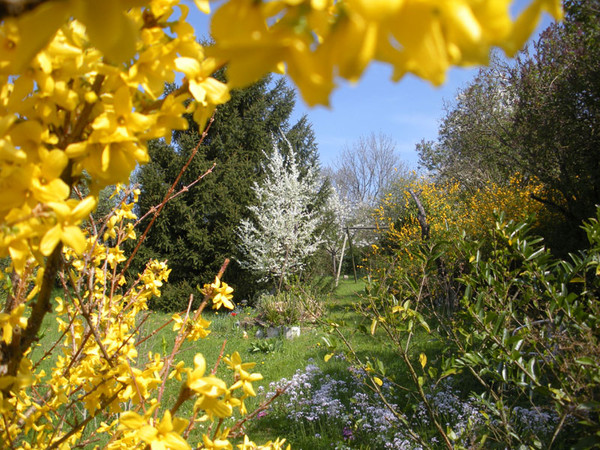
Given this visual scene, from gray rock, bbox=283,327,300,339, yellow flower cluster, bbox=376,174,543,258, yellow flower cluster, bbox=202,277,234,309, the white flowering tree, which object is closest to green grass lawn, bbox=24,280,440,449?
gray rock, bbox=283,327,300,339

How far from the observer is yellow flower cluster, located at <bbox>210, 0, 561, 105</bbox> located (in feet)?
0.98

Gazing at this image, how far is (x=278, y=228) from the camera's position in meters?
11.1

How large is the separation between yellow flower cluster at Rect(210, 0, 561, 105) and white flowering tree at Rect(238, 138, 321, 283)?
1032 centimetres

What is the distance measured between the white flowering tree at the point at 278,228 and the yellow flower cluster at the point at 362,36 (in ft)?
33.9

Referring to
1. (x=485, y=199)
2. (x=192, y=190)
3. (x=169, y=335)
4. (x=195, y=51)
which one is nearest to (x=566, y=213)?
(x=485, y=199)

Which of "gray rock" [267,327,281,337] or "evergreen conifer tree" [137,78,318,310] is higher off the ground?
"evergreen conifer tree" [137,78,318,310]

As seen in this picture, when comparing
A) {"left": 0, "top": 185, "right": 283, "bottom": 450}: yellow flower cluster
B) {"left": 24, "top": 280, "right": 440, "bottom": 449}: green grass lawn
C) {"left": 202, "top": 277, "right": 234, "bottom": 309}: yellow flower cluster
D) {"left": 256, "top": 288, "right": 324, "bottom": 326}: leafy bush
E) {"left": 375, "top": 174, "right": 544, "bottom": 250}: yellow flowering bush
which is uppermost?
{"left": 375, "top": 174, "right": 544, "bottom": 250}: yellow flowering bush

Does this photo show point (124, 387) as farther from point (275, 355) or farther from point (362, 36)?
point (275, 355)

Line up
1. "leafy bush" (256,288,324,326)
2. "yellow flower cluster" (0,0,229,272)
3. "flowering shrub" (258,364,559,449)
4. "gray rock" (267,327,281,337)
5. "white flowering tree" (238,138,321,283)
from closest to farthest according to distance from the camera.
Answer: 1. "yellow flower cluster" (0,0,229,272)
2. "flowering shrub" (258,364,559,449)
3. "gray rock" (267,327,281,337)
4. "leafy bush" (256,288,324,326)
5. "white flowering tree" (238,138,321,283)

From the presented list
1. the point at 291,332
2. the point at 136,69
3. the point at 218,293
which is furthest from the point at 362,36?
the point at 291,332

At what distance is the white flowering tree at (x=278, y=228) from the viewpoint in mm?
11062

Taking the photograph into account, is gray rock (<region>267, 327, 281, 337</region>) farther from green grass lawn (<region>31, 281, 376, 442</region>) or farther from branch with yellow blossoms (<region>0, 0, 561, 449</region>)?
branch with yellow blossoms (<region>0, 0, 561, 449</region>)

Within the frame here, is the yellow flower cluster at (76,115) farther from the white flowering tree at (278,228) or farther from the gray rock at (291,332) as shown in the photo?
the white flowering tree at (278,228)

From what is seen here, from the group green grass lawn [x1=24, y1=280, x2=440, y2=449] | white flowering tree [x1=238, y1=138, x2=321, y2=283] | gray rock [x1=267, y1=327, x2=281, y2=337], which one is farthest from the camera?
white flowering tree [x1=238, y1=138, x2=321, y2=283]
